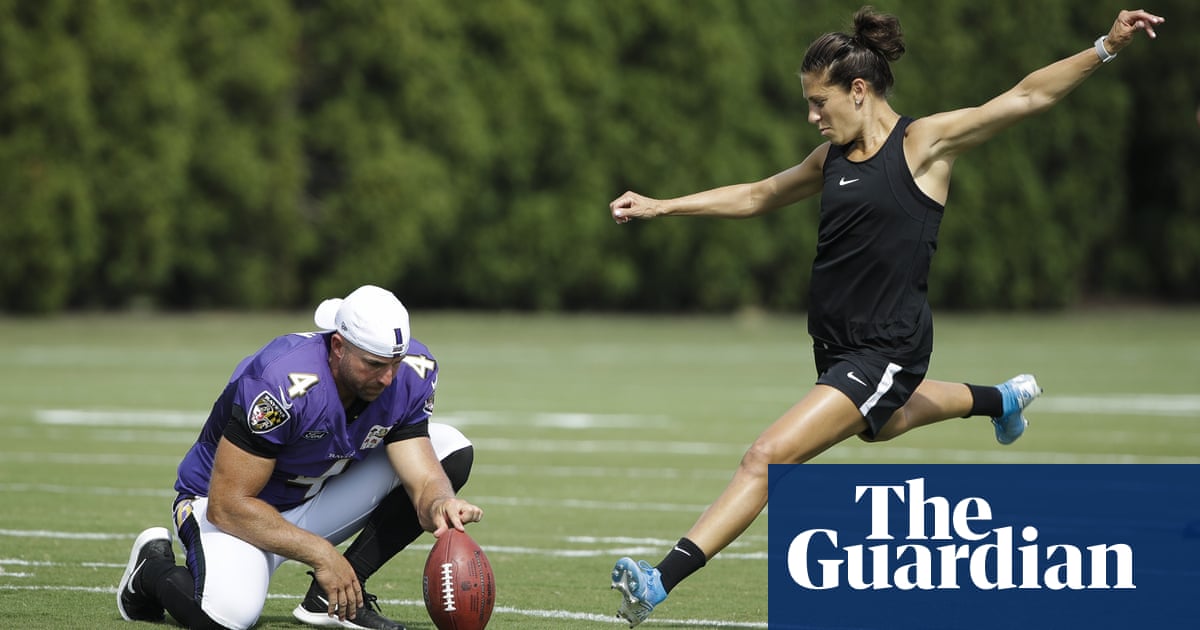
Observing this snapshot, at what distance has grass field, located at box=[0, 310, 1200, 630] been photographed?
729 cm

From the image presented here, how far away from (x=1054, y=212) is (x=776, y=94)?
27.4 feet

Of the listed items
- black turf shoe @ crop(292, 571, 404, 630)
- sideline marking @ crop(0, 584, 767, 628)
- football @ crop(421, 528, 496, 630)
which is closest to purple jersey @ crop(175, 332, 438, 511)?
black turf shoe @ crop(292, 571, 404, 630)

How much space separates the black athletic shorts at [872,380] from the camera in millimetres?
6246

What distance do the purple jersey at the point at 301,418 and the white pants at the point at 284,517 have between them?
59 mm

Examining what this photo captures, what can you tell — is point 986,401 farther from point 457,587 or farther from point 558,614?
point 457,587

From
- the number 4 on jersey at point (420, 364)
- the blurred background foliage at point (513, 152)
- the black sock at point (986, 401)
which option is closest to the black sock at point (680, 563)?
the number 4 on jersey at point (420, 364)

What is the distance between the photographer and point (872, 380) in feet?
20.6

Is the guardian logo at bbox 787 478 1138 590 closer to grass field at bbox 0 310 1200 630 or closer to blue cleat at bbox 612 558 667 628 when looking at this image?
grass field at bbox 0 310 1200 630

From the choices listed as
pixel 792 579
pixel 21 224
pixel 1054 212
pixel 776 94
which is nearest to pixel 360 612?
pixel 792 579

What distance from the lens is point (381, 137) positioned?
3584cm

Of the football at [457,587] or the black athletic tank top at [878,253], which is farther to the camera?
the black athletic tank top at [878,253]

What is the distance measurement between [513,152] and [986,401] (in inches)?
1216

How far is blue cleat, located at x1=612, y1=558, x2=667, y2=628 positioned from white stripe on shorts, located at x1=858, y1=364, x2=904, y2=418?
107 cm

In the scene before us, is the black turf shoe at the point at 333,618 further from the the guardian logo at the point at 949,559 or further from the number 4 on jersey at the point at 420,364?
the the guardian logo at the point at 949,559
